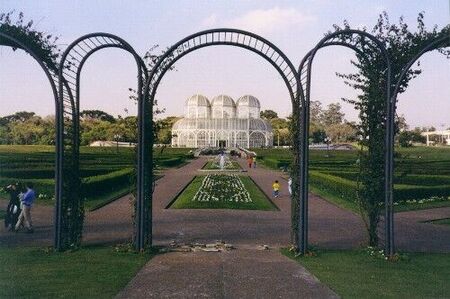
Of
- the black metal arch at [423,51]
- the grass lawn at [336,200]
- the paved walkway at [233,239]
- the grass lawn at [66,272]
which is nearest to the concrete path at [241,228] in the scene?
the paved walkway at [233,239]

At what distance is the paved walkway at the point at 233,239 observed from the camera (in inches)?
275

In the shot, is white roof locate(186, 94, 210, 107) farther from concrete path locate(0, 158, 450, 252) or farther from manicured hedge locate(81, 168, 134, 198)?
concrete path locate(0, 158, 450, 252)

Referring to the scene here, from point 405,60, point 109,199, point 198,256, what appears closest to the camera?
point 198,256

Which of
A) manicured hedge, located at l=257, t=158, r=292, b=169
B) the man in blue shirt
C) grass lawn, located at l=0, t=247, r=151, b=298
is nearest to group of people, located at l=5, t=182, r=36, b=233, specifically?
the man in blue shirt

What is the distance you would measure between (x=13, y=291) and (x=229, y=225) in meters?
7.59

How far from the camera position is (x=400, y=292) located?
22.7ft

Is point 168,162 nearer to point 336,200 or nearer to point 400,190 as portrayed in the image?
point 336,200

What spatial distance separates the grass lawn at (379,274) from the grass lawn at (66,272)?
10.6 ft

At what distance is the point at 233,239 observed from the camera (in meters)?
11.4

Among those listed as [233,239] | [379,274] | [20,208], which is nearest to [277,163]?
[233,239]

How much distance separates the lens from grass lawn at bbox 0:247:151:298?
6.63 meters

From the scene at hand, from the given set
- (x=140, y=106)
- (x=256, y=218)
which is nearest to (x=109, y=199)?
(x=256, y=218)

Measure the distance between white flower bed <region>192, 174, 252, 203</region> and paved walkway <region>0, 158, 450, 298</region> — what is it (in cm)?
143

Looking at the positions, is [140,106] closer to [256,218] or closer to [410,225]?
[256,218]
